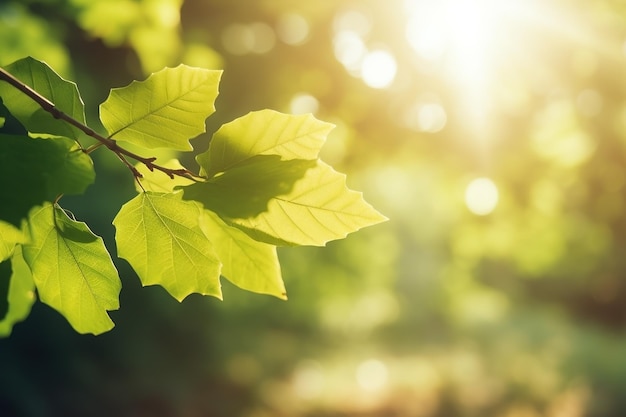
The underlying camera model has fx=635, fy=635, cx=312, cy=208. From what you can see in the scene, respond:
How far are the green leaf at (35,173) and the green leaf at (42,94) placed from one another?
54 mm

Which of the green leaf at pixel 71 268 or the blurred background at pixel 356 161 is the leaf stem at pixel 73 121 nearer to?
the green leaf at pixel 71 268

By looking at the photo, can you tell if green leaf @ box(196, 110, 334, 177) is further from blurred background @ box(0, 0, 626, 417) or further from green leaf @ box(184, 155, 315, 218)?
blurred background @ box(0, 0, 626, 417)

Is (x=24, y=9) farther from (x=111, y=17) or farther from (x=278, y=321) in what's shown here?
(x=278, y=321)

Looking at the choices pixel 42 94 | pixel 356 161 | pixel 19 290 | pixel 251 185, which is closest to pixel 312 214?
pixel 251 185

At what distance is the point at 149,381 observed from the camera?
831 centimetres

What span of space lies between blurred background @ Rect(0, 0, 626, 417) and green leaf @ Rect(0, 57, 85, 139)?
94.7 inches

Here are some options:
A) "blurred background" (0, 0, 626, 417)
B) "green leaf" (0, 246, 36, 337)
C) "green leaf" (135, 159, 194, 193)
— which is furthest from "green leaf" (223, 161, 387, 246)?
"blurred background" (0, 0, 626, 417)

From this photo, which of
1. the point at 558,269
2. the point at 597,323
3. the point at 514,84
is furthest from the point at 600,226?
the point at 558,269

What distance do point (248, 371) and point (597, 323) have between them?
11.1 m

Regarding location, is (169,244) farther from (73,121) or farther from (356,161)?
(356,161)

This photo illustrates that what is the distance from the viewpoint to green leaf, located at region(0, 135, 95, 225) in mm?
463

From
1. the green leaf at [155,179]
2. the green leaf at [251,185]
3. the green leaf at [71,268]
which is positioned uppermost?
the green leaf at [251,185]

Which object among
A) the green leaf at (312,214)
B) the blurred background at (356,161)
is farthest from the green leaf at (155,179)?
the blurred background at (356,161)

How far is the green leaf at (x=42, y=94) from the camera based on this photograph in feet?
1.86
